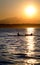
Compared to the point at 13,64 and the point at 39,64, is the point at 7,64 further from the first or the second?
the point at 39,64

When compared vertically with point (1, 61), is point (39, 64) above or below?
below

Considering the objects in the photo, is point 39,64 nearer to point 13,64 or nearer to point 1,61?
point 13,64

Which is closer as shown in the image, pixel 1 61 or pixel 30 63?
pixel 30 63

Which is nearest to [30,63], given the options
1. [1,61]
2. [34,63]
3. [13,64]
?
[34,63]

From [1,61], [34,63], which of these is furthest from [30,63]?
[1,61]

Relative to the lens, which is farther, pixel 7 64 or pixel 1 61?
pixel 1 61

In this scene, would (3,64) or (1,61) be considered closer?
(3,64)

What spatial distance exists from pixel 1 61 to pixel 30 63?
3.03 m

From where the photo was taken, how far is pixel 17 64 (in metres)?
16.9

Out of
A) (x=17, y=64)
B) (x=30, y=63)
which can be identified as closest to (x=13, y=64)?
(x=17, y=64)

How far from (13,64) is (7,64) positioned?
1.91ft

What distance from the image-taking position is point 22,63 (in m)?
17.2

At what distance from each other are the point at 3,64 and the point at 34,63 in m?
2.70

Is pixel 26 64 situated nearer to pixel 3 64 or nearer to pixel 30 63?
pixel 30 63
